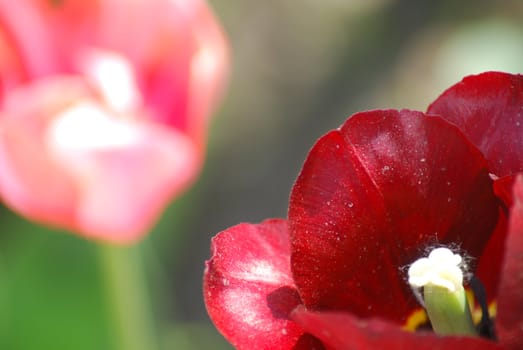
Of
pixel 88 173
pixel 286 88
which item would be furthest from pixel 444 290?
pixel 286 88

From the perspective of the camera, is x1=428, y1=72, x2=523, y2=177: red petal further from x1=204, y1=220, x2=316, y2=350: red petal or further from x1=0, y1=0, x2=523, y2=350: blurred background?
x1=0, y1=0, x2=523, y2=350: blurred background

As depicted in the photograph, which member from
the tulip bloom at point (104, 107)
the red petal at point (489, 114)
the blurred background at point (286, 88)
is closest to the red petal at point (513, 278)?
the red petal at point (489, 114)

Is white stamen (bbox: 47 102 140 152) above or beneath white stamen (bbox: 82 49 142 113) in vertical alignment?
beneath

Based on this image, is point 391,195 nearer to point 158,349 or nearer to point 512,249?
point 512,249

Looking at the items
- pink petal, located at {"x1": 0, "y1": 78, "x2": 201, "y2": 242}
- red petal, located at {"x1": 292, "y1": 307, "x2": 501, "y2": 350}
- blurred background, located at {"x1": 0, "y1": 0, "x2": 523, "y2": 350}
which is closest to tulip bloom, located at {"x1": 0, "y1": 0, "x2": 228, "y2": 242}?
pink petal, located at {"x1": 0, "y1": 78, "x2": 201, "y2": 242}

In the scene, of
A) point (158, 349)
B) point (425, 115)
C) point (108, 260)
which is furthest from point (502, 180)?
point (158, 349)
